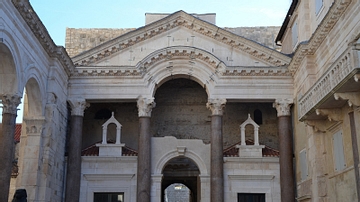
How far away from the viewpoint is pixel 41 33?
15398 millimetres

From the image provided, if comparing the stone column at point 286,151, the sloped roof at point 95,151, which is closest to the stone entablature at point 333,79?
the stone column at point 286,151

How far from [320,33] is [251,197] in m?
7.54

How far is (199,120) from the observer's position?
2227 cm

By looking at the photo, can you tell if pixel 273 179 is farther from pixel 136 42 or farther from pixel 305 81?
pixel 136 42

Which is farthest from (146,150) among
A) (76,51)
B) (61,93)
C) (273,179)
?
(76,51)

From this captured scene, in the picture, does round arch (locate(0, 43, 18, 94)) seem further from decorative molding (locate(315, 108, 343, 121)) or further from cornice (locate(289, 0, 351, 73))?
cornice (locate(289, 0, 351, 73))

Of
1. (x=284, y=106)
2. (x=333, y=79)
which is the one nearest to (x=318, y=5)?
(x=284, y=106)

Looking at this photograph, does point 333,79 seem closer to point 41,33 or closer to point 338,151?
point 338,151

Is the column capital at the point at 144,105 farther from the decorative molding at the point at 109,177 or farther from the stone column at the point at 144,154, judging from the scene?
the decorative molding at the point at 109,177

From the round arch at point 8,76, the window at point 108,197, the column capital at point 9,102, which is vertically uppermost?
the round arch at point 8,76

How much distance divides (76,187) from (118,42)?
245 inches

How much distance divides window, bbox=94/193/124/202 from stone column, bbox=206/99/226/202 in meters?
3.88

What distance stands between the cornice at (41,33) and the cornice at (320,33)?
8.96m

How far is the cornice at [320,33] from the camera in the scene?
44.3 ft
